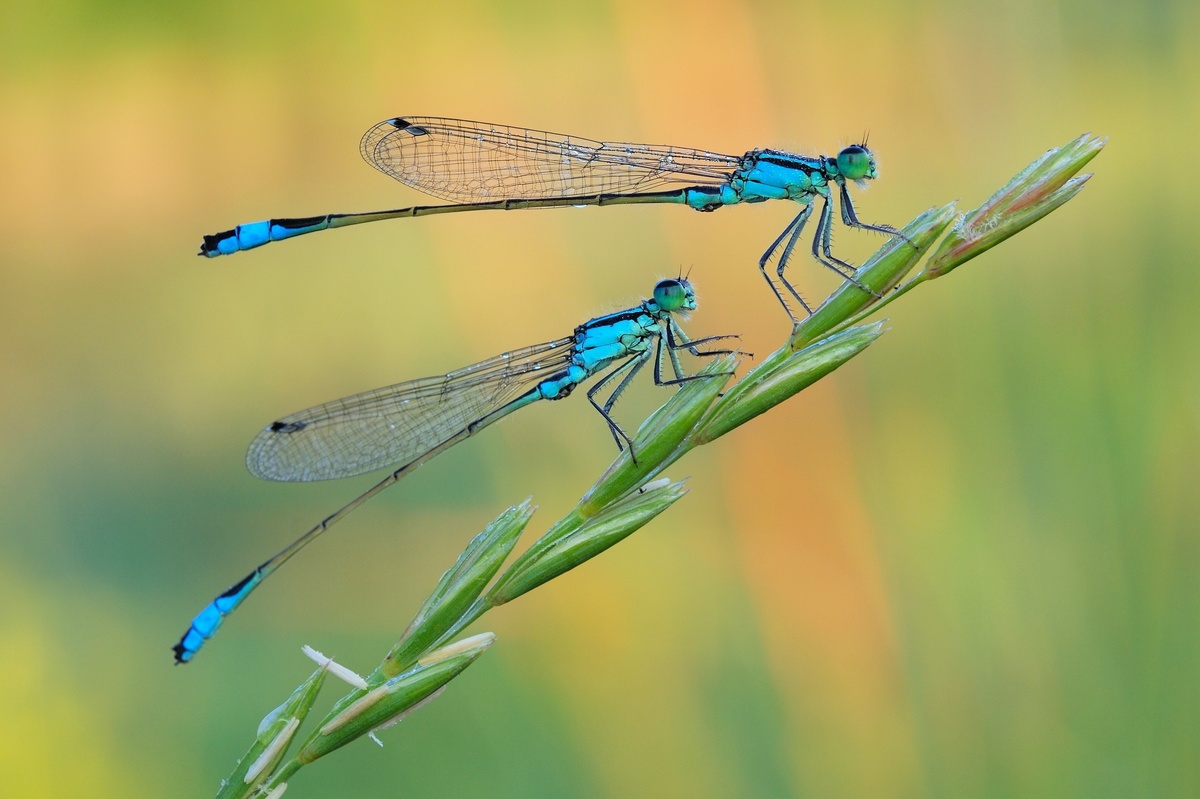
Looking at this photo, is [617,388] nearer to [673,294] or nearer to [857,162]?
[673,294]

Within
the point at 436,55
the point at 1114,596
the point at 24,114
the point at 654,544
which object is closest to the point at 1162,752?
the point at 1114,596

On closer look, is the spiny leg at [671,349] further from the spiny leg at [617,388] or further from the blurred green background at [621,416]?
the blurred green background at [621,416]

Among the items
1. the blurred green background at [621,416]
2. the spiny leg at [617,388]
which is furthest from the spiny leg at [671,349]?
the blurred green background at [621,416]

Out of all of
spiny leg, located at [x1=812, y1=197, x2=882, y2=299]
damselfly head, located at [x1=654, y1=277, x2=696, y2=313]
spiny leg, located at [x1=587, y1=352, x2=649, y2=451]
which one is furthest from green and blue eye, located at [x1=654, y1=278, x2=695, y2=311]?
spiny leg, located at [x1=812, y1=197, x2=882, y2=299]

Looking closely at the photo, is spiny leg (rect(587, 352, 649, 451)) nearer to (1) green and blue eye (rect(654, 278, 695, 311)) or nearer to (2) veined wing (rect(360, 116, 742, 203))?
(1) green and blue eye (rect(654, 278, 695, 311))

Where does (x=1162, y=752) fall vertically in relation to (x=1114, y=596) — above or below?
below

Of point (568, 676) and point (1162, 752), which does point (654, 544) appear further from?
point (1162, 752)
